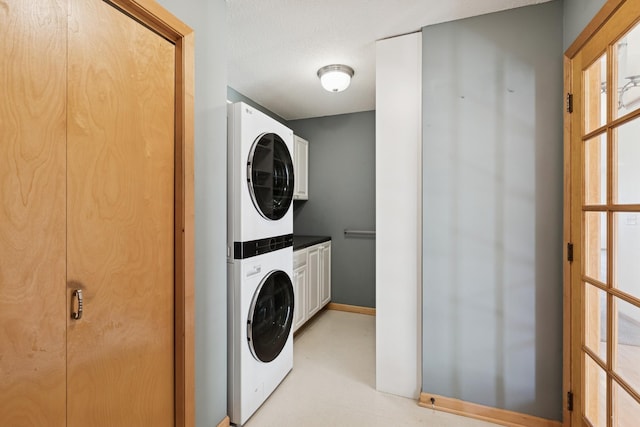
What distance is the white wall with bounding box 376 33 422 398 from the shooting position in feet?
5.96

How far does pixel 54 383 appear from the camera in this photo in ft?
2.82

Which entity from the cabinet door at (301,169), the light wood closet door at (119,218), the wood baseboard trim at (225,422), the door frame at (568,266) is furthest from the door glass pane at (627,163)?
the cabinet door at (301,169)

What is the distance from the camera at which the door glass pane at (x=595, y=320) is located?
3.99ft

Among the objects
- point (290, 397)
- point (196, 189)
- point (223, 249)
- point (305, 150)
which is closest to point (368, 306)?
point (290, 397)

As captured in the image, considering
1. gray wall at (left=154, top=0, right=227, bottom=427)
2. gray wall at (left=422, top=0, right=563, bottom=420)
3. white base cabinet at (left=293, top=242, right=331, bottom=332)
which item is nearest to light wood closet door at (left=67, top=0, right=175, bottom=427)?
gray wall at (left=154, top=0, right=227, bottom=427)

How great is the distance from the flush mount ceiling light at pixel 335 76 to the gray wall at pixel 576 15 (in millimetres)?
1320

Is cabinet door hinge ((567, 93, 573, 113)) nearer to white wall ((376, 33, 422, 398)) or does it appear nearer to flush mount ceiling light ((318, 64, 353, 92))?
white wall ((376, 33, 422, 398))

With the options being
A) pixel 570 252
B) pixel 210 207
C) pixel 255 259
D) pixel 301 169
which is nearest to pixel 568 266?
pixel 570 252

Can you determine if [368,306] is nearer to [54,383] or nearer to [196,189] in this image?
[196,189]

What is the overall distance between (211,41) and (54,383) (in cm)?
156

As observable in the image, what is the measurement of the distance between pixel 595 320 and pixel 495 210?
2.20ft

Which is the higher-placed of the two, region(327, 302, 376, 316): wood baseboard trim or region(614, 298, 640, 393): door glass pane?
region(614, 298, 640, 393): door glass pane

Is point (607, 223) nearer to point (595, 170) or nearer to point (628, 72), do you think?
point (595, 170)

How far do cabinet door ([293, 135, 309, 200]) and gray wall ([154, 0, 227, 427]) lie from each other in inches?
66.2
